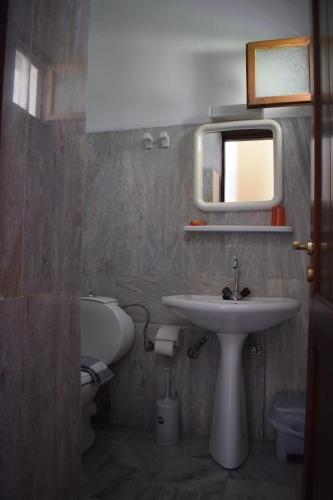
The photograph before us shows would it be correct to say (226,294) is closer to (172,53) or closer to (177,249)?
(177,249)

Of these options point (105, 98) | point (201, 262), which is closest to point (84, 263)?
point (201, 262)

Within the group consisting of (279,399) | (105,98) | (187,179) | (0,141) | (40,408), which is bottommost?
(279,399)

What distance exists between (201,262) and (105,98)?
3.72ft

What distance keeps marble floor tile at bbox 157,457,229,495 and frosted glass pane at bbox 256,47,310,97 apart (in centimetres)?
179

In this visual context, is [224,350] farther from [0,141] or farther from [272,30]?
[272,30]

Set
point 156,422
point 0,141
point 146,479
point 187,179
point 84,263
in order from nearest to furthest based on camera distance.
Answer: point 0,141
point 146,479
point 156,422
point 187,179
point 84,263

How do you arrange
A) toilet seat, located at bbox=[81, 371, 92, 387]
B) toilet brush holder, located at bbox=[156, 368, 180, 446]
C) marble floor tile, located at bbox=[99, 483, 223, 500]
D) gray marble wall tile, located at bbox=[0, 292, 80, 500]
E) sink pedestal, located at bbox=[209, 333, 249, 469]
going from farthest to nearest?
toilet brush holder, located at bbox=[156, 368, 180, 446]
sink pedestal, located at bbox=[209, 333, 249, 469]
toilet seat, located at bbox=[81, 371, 92, 387]
marble floor tile, located at bbox=[99, 483, 223, 500]
gray marble wall tile, located at bbox=[0, 292, 80, 500]

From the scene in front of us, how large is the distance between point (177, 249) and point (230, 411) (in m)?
0.90

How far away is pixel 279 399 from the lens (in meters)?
1.83

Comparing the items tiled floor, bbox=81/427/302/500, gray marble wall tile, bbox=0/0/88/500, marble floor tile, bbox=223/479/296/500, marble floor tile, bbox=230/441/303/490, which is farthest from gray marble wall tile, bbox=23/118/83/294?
marble floor tile, bbox=230/441/303/490

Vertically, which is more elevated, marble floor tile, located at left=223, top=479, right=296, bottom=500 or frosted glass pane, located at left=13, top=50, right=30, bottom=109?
frosted glass pane, located at left=13, top=50, right=30, bottom=109

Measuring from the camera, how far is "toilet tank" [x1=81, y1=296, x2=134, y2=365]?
1.96m

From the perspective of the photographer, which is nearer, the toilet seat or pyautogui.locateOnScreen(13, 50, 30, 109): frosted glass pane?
pyautogui.locateOnScreen(13, 50, 30, 109): frosted glass pane

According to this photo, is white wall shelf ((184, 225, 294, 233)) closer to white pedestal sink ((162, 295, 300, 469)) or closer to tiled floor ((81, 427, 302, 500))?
white pedestal sink ((162, 295, 300, 469))
